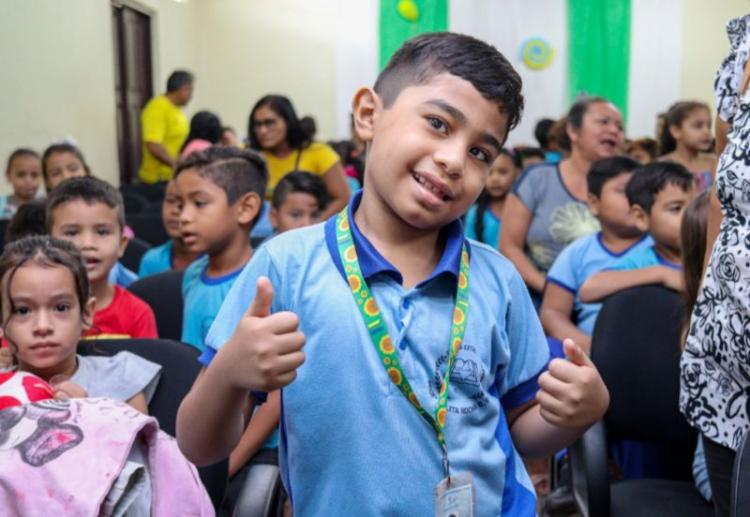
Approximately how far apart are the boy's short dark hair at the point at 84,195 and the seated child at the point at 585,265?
1310 mm

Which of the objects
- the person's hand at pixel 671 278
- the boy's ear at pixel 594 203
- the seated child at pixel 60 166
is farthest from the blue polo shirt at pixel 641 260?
the seated child at pixel 60 166

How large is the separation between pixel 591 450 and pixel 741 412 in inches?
15.7

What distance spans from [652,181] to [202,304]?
143 centimetres

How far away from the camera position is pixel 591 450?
176 centimetres

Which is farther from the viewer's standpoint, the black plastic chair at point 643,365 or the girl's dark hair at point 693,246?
the black plastic chair at point 643,365

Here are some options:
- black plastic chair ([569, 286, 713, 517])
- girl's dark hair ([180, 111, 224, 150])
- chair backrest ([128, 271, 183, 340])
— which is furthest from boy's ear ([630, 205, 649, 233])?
girl's dark hair ([180, 111, 224, 150])

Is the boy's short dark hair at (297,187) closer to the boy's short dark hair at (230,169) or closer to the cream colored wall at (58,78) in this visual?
the boy's short dark hair at (230,169)

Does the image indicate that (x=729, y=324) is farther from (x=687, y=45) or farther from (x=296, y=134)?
(x=687, y=45)

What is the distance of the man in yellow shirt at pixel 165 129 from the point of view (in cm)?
765

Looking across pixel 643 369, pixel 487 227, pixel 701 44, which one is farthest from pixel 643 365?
pixel 701 44

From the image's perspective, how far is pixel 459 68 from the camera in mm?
1171

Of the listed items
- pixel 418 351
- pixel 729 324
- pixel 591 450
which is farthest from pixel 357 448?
pixel 591 450

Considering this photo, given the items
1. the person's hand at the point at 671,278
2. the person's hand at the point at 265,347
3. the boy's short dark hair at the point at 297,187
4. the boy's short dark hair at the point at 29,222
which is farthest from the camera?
the boy's short dark hair at the point at 297,187

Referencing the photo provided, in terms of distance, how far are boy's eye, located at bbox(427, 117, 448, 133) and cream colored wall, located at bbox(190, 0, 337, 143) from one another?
33.2ft
